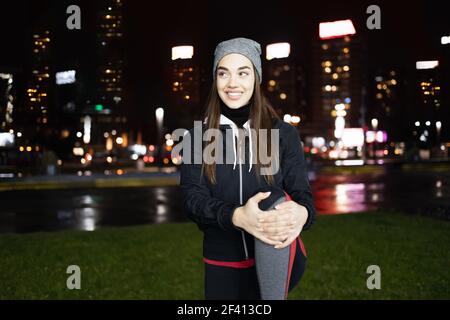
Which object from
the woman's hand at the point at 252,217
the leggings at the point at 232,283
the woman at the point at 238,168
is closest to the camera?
the woman's hand at the point at 252,217

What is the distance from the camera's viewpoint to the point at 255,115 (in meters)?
2.93

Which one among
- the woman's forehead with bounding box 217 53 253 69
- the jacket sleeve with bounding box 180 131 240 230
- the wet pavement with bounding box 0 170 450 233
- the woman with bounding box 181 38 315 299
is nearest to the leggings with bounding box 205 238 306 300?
the woman with bounding box 181 38 315 299

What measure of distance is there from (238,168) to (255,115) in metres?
0.33

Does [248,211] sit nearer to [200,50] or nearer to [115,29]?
[200,50]

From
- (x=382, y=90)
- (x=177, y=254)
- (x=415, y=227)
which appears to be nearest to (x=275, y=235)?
(x=177, y=254)

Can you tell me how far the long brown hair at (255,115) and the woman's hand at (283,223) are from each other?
1.18ft

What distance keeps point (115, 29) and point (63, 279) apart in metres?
42.8

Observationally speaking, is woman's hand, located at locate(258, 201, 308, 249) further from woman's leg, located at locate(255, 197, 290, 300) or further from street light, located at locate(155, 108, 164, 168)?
street light, located at locate(155, 108, 164, 168)

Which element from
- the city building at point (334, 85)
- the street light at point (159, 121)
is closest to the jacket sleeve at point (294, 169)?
the street light at point (159, 121)

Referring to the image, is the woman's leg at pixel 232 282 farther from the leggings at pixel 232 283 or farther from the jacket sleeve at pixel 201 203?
the jacket sleeve at pixel 201 203

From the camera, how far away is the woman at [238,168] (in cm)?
274

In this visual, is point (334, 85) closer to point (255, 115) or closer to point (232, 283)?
point (255, 115)

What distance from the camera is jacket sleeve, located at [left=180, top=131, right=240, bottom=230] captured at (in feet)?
8.41

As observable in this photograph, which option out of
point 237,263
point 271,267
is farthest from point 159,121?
point 271,267
